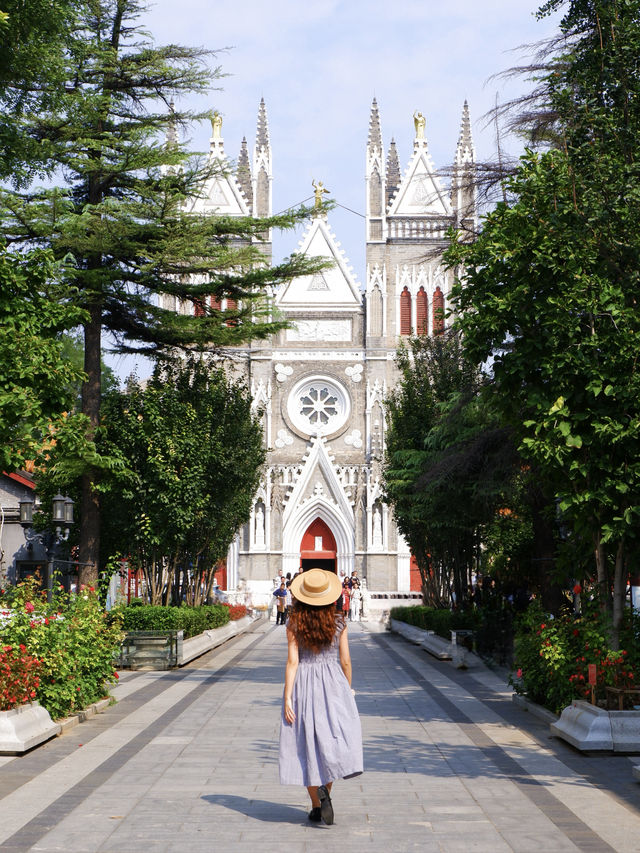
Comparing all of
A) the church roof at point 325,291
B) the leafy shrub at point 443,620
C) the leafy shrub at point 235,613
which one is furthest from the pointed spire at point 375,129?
the leafy shrub at point 443,620

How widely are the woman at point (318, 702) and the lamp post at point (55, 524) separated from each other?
11015mm

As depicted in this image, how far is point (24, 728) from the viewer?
35.1 feet

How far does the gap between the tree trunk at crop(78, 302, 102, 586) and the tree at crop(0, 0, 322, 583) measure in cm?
2

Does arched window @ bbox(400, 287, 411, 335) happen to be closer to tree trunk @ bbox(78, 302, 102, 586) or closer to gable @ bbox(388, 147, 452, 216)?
gable @ bbox(388, 147, 452, 216)

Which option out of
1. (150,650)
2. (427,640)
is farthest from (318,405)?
(150,650)

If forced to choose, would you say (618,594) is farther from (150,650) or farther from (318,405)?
(318,405)

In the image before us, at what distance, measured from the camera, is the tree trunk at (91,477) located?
21.1m

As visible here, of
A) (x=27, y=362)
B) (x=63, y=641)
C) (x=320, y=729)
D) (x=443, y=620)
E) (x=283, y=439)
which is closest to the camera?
(x=320, y=729)

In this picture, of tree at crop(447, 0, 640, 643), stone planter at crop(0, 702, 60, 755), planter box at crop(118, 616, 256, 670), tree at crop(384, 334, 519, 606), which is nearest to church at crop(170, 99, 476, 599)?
tree at crop(384, 334, 519, 606)

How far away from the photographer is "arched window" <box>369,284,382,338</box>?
53.2 m

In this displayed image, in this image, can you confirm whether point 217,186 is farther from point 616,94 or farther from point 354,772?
point 354,772

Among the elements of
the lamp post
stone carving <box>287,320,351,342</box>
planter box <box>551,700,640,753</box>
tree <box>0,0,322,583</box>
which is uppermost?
stone carving <box>287,320,351,342</box>

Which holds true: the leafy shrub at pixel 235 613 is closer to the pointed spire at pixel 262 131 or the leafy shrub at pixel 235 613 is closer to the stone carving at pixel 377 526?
the stone carving at pixel 377 526

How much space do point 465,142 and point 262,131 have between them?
1051cm
